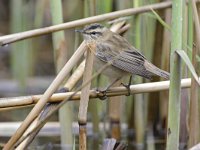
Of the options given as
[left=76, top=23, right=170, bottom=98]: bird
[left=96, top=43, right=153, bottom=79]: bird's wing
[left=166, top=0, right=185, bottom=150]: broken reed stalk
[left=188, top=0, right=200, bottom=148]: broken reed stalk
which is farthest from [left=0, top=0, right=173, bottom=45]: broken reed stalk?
[left=166, top=0, right=185, bottom=150]: broken reed stalk

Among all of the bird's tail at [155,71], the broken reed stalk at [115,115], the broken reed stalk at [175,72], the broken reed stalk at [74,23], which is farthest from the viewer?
the broken reed stalk at [115,115]

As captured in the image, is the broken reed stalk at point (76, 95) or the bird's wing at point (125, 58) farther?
the bird's wing at point (125, 58)

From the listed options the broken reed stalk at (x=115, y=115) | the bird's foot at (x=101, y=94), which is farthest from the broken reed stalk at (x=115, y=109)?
the bird's foot at (x=101, y=94)

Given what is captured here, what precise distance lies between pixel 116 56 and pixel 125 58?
6cm

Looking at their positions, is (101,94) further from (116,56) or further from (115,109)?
(115,109)

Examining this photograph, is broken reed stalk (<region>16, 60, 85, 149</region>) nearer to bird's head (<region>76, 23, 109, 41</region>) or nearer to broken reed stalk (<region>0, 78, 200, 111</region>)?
broken reed stalk (<region>0, 78, 200, 111</region>)

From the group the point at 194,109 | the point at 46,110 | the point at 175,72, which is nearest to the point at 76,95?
the point at 46,110

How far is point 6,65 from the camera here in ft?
20.0

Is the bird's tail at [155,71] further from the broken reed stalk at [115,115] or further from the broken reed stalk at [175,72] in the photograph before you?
the broken reed stalk at [175,72]

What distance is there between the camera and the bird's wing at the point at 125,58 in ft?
12.4

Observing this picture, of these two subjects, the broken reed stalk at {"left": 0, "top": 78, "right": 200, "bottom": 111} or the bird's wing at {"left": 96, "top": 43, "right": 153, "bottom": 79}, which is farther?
the bird's wing at {"left": 96, "top": 43, "right": 153, "bottom": 79}

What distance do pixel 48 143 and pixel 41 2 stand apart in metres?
1.18

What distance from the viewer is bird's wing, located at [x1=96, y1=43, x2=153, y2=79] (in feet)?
12.4

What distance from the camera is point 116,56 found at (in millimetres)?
3914
